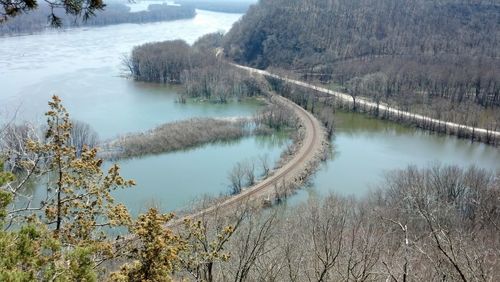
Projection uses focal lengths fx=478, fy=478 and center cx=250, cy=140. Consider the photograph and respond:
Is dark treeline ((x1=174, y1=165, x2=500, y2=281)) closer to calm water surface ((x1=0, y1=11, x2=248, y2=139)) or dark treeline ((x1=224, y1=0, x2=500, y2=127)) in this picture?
calm water surface ((x1=0, y1=11, x2=248, y2=139))

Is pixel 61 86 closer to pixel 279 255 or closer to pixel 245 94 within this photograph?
pixel 245 94

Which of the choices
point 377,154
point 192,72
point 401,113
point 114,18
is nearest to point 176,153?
point 377,154

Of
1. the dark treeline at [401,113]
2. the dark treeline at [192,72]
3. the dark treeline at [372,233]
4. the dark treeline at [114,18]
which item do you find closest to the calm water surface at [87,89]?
the dark treeline at [192,72]

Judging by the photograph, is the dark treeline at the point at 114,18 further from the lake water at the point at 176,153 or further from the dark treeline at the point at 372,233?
the dark treeline at the point at 372,233

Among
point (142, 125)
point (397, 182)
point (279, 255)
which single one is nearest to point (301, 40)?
point (142, 125)

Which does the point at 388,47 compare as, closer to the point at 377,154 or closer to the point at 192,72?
the point at 192,72

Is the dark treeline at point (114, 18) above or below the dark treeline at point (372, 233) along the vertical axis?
above
